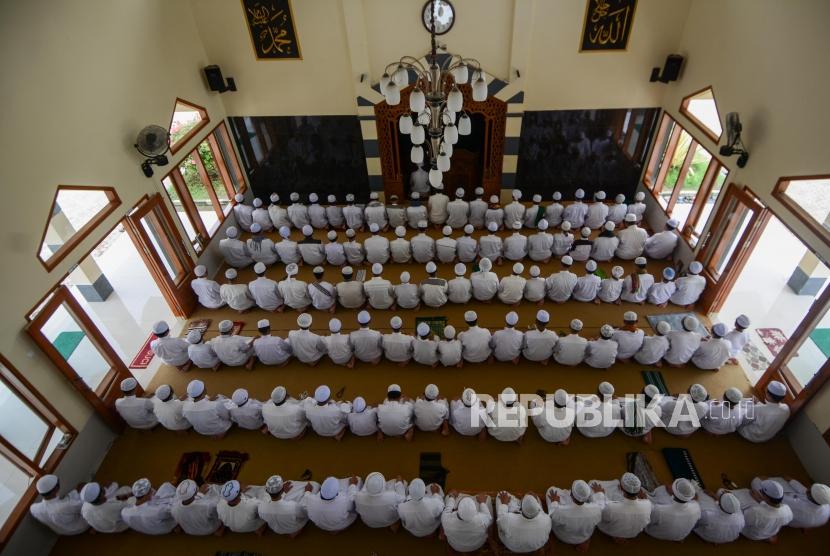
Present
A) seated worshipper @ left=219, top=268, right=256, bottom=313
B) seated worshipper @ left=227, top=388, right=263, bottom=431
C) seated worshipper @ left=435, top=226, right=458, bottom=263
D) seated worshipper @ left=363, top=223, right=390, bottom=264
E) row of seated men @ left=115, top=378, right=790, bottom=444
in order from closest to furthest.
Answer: row of seated men @ left=115, top=378, right=790, bottom=444 < seated worshipper @ left=227, top=388, right=263, bottom=431 < seated worshipper @ left=219, top=268, right=256, bottom=313 < seated worshipper @ left=435, top=226, right=458, bottom=263 < seated worshipper @ left=363, top=223, right=390, bottom=264

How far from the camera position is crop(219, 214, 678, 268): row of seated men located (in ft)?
26.3

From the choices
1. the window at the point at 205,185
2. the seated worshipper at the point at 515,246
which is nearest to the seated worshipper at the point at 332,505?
the seated worshipper at the point at 515,246

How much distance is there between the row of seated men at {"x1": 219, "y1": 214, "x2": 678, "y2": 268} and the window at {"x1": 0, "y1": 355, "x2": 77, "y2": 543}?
12.4ft

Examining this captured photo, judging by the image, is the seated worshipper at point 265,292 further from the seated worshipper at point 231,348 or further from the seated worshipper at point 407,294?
the seated worshipper at point 407,294

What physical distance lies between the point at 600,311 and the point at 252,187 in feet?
23.7

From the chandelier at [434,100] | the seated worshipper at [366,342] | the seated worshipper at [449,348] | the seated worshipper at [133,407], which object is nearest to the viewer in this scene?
the chandelier at [434,100]

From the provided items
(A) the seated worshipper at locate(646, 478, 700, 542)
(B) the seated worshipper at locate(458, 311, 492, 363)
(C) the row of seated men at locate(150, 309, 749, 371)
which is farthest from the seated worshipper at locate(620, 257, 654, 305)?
(A) the seated worshipper at locate(646, 478, 700, 542)

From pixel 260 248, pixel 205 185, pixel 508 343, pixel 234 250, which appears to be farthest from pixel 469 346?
pixel 205 185

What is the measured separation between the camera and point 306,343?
21.5 ft

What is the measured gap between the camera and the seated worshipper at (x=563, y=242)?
26.3 ft

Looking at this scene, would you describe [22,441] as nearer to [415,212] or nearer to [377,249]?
[377,249]

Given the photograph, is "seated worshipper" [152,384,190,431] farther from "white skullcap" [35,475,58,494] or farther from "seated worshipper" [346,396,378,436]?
"seated worshipper" [346,396,378,436]

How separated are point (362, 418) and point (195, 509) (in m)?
1.89

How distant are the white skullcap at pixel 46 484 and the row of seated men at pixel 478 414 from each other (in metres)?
1.12
